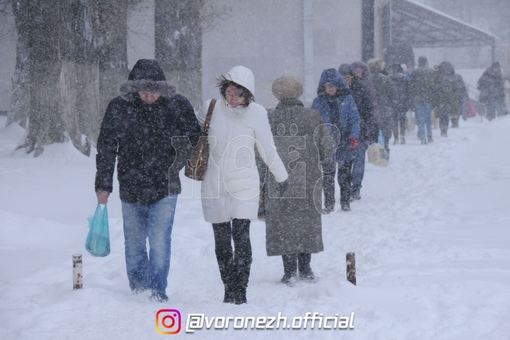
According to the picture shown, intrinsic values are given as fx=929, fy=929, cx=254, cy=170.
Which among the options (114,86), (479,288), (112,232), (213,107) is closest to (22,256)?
(112,232)

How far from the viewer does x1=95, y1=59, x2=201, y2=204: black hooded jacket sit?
20.3ft

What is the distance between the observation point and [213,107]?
612 cm

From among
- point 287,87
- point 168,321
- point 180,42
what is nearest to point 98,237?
point 168,321

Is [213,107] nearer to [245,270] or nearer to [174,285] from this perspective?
[245,270]

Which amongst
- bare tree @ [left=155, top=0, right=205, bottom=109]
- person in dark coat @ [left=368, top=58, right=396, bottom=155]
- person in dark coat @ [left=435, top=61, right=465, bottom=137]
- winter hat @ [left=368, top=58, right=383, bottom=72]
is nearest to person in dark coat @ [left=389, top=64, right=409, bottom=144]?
person in dark coat @ [left=435, top=61, right=465, bottom=137]

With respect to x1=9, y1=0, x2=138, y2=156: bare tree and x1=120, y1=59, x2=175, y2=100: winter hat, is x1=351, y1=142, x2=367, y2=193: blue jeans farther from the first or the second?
x1=120, y1=59, x2=175, y2=100: winter hat

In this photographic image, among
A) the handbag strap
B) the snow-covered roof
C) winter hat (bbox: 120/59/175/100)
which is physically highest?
the snow-covered roof

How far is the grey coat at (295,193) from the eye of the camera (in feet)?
24.3

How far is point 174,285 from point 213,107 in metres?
1.89

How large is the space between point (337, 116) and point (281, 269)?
8.90ft

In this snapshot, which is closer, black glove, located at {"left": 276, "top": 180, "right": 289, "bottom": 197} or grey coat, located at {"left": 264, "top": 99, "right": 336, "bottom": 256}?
black glove, located at {"left": 276, "top": 180, "right": 289, "bottom": 197}

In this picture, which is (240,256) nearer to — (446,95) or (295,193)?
(295,193)

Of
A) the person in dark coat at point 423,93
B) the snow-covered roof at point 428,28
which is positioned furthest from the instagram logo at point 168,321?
the snow-covered roof at point 428,28

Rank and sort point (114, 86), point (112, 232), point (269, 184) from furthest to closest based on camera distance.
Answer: point (114, 86)
point (112, 232)
point (269, 184)
